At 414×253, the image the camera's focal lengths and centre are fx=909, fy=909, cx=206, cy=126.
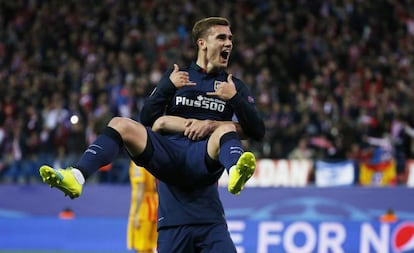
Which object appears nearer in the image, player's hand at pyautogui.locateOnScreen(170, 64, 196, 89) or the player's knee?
the player's knee

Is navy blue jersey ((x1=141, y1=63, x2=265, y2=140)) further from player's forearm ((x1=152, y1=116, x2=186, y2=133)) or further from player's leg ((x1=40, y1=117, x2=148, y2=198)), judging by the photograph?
player's leg ((x1=40, y1=117, x2=148, y2=198))

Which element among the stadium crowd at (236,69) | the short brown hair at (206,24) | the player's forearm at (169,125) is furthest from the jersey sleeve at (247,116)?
the stadium crowd at (236,69)

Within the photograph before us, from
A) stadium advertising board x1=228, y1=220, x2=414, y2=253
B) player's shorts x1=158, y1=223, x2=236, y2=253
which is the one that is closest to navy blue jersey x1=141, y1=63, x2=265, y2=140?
player's shorts x1=158, y1=223, x2=236, y2=253

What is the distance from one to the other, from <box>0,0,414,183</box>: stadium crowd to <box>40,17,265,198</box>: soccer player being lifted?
10169mm

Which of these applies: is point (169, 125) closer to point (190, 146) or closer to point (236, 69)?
point (190, 146)

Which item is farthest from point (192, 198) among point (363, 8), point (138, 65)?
point (363, 8)

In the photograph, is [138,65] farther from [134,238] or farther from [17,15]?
[134,238]

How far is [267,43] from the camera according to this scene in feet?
70.6

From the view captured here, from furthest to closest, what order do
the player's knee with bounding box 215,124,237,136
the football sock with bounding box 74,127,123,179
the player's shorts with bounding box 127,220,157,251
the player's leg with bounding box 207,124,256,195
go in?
the player's shorts with bounding box 127,220,157,251
the player's knee with bounding box 215,124,237,136
the football sock with bounding box 74,127,123,179
the player's leg with bounding box 207,124,256,195

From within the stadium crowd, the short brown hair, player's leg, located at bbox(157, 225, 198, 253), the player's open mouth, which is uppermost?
the stadium crowd

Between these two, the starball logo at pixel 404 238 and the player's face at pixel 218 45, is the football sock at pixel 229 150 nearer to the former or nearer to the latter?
the player's face at pixel 218 45

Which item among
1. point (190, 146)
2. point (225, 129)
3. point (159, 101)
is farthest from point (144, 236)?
point (225, 129)

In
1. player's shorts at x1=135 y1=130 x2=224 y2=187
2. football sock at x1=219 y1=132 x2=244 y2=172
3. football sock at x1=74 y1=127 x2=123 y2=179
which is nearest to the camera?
football sock at x1=219 y1=132 x2=244 y2=172

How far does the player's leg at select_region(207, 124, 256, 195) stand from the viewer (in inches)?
233
